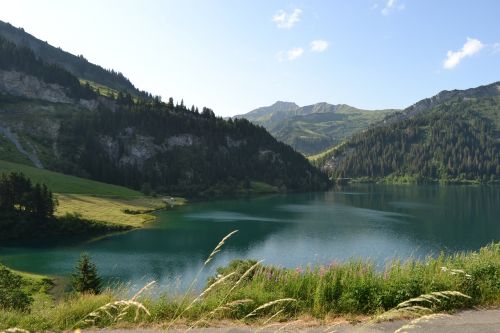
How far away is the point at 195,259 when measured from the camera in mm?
80938

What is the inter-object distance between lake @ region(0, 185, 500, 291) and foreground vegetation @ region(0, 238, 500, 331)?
3665cm

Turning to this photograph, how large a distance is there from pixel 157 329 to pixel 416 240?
10090cm

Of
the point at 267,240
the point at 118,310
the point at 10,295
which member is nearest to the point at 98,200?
the point at 267,240

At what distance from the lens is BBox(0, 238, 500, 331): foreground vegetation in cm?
1055

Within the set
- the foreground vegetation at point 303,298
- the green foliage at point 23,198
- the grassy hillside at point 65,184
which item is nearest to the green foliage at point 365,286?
the foreground vegetation at point 303,298

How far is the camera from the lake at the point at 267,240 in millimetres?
73944

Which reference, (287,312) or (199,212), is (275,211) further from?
(287,312)

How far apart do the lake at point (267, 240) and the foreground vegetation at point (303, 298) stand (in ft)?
120

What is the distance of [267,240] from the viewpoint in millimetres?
101062

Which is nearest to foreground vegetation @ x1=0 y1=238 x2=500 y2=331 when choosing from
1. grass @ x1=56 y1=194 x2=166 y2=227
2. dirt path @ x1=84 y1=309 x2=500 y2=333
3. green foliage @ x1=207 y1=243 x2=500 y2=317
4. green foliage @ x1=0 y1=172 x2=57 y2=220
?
green foliage @ x1=207 y1=243 x2=500 y2=317

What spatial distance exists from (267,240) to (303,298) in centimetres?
9019

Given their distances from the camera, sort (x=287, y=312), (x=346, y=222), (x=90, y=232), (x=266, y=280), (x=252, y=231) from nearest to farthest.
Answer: (x=287, y=312) → (x=266, y=280) → (x=90, y=232) → (x=252, y=231) → (x=346, y=222)

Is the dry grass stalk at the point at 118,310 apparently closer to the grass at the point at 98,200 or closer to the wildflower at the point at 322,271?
the wildflower at the point at 322,271

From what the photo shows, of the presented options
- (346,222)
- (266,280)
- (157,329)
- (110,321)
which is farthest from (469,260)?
(346,222)
